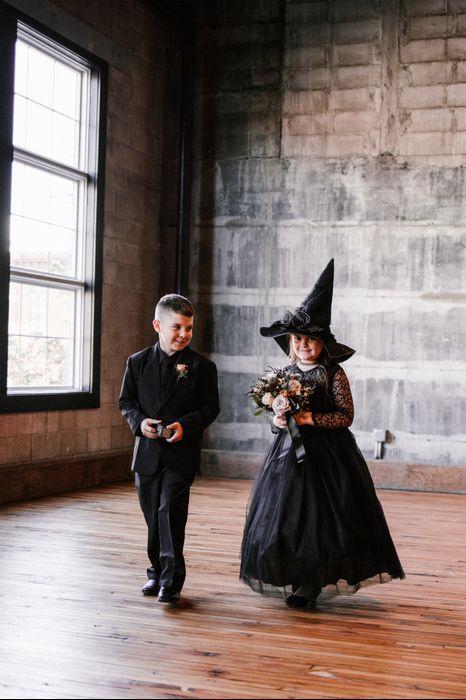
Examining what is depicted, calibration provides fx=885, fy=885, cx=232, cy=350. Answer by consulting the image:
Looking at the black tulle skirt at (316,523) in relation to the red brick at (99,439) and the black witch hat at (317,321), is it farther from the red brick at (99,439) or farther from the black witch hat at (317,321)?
the red brick at (99,439)

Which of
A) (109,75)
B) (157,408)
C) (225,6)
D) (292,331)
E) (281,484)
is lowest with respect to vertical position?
(281,484)

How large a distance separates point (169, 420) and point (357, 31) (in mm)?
6592

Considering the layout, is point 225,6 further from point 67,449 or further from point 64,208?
point 67,449

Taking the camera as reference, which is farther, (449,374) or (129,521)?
(449,374)

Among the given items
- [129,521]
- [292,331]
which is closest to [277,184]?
[129,521]

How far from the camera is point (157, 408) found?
168 inches

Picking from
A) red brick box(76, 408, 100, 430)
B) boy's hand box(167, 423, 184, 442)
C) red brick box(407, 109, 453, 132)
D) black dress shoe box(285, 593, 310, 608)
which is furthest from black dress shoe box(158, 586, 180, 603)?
red brick box(407, 109, 453, 132)

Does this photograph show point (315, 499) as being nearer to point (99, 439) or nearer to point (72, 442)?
point (72, 442)

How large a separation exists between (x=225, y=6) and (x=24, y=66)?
10.4 ft

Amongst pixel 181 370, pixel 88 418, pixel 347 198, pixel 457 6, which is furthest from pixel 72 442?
pixel 457 6

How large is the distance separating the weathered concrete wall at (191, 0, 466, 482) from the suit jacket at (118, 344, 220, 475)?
5145mm

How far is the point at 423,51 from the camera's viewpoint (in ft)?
30.3

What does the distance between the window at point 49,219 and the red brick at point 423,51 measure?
317 cm

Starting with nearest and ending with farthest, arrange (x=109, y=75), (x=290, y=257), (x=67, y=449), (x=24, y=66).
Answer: (x=24, y=66)
(x=67, y=449)
(x=109, y=75)
(x=290, y=257)
